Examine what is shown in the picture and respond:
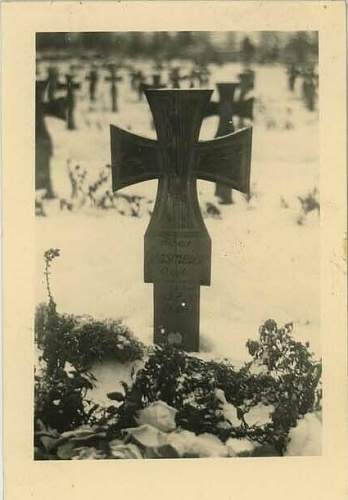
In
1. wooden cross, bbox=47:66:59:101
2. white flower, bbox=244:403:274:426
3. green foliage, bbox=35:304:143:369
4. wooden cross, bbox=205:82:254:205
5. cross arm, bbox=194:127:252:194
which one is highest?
wooden cross, bbox=47:66:59:101

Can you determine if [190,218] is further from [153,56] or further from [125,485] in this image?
[125,485]

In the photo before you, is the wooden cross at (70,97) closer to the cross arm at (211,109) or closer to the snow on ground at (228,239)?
the snow on ground at (228,239)

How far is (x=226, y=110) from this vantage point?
117 centimetres

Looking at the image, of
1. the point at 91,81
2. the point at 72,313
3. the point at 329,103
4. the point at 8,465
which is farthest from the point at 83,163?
the point at 8,465

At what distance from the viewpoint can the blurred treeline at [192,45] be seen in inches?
45.9

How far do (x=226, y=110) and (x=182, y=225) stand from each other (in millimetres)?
248

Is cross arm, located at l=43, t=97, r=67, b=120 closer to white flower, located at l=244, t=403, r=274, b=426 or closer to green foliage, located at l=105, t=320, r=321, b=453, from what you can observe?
green foliage, located at l=105, t=320, r=321, b=453

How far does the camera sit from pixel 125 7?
46.0 inches

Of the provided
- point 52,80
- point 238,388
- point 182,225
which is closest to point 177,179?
point 182,225

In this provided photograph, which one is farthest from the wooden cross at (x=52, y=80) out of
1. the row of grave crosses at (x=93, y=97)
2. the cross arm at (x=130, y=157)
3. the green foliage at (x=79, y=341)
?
the green foliage at (x=79, y=341)

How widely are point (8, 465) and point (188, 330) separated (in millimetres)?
437

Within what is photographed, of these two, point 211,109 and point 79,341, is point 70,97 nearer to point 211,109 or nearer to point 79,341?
point 211,109

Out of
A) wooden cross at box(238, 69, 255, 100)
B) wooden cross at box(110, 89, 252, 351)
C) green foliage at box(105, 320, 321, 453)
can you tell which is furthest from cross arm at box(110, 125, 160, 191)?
green foliage at box(105, 320, 321, 453)

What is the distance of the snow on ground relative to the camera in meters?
1.16
